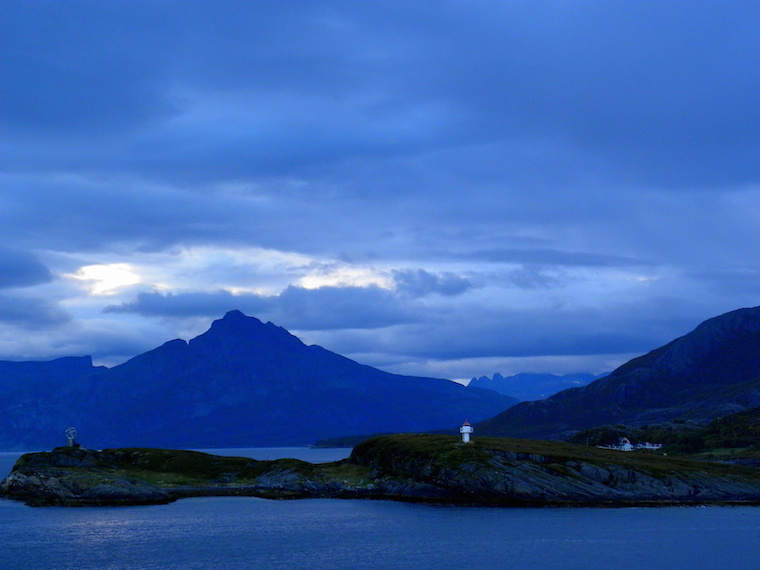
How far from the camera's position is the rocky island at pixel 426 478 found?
469 ft

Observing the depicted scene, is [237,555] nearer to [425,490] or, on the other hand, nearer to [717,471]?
[425,490]

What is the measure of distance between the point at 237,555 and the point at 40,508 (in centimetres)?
6286

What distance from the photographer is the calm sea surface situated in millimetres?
95125

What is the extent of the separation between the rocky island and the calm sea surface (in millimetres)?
5931

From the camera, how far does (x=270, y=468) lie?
17562 cm

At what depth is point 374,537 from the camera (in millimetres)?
110250

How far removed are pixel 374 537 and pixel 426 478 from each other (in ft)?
129

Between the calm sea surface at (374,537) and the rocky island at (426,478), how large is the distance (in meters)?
5.93

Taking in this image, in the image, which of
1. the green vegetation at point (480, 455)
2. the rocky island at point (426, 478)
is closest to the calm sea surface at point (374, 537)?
the rocky island at point (426, 478)

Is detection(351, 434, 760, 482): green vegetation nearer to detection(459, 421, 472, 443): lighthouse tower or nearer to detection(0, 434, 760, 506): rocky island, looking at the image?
detection(0, 434, 760, 506): rocky island

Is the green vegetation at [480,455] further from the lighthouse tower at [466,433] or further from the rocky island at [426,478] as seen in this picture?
the lighthouse tower at [466,433]

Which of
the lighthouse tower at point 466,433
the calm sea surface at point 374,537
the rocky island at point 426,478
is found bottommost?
the calm sea surface at point 374,537

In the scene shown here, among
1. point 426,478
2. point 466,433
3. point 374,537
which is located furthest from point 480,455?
point 374,537

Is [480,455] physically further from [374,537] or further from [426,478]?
[374,537]
